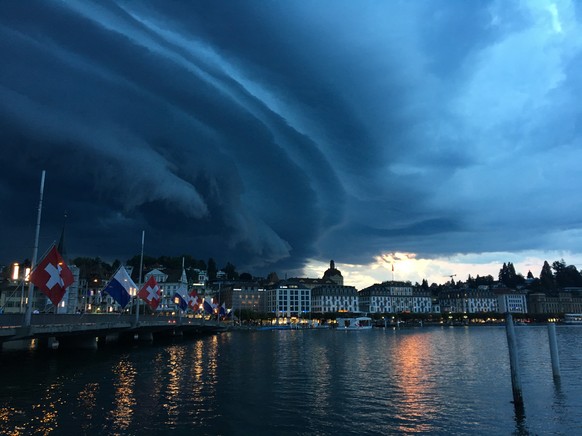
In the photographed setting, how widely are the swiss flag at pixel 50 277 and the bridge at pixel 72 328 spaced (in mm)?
4551

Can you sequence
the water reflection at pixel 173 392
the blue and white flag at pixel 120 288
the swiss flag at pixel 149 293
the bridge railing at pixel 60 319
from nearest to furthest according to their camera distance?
the water reflection at pixel 173 392
the bridge railing at pixel 60 319
the blue and white flag at pixel 120 288
the swiss flag at pixel 149 293

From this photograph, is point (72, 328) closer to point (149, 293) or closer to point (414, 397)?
point (149, 293)

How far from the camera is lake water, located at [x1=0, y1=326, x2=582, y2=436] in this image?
25953 mm

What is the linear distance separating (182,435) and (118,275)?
3970 cm

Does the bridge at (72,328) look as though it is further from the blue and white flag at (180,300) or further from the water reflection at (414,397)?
the water reflection at (414,397)

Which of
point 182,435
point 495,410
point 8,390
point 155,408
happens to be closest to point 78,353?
point 8,390

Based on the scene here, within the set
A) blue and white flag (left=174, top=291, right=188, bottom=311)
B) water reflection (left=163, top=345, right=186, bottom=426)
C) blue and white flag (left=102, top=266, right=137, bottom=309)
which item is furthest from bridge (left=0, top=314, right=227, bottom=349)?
water reflection (left=163, top=345, right=186, bottom=426)

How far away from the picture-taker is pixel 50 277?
131 feet

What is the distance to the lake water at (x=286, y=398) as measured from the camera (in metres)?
26.0

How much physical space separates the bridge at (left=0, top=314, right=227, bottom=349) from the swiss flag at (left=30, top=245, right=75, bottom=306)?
4.55 m

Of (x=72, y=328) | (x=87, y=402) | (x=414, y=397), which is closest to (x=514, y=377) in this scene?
(x=414, y=397)

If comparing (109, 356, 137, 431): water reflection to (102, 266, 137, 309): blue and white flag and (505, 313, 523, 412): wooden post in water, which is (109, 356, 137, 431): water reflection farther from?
(505, 313, 523, 412): wooden post in water

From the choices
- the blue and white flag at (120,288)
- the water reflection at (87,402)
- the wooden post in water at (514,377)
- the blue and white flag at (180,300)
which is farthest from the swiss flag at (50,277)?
the blue and white flag at (180,300)

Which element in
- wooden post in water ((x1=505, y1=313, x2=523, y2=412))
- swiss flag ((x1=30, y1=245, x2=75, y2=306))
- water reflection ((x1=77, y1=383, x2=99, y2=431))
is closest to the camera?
water reflection ((x1=77, y1=383, x2=99, y2=431))
